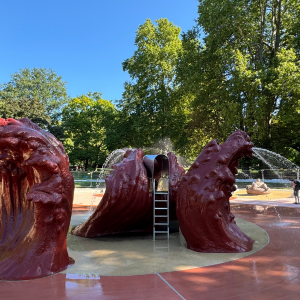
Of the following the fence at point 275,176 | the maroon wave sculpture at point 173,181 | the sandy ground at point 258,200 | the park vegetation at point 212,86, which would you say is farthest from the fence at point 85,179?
the maroon wave sculpture at point 173,181

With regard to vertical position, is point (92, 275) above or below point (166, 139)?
below

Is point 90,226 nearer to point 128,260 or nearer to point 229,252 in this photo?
point 128,260

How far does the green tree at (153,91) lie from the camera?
3194 centimetres

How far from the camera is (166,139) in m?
31.7

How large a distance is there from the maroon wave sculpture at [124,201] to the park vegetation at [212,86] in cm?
1805

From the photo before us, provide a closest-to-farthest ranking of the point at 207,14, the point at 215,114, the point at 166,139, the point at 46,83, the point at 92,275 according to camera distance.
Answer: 1. the point at 92,275
2. the point at 207,14
3. the point at 215,114
4. the point at 166,139
5. the point at 46,83

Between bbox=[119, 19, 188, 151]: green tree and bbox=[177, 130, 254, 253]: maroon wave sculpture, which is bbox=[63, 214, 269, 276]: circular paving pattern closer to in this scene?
bbox=[177, 130, 254, 253]: maroon wave sculpture

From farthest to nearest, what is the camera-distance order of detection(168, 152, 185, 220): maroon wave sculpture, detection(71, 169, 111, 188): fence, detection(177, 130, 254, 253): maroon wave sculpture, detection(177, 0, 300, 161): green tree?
1. detection(71, 169, 111, 188): fence
2. detection(177, 0, 300, 161): green tree
3. detection(168, 152, 185, 220): maroon wave sculpture
4. detection(177, 130, 254, 253): maroon wave sculpture

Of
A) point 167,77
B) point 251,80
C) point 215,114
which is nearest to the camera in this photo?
point 251,80

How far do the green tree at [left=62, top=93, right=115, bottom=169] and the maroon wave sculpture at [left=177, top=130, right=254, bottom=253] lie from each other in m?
33.8

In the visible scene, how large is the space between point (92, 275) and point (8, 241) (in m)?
1.69

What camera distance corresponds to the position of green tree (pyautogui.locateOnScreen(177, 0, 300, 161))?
2259cm

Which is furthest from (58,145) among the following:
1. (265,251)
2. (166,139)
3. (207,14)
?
(166,139)

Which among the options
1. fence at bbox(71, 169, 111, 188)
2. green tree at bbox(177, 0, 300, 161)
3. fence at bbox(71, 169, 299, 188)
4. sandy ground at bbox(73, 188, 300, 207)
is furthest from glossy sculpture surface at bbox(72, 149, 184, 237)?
fence at bbox(71, 169, 111, 188)
